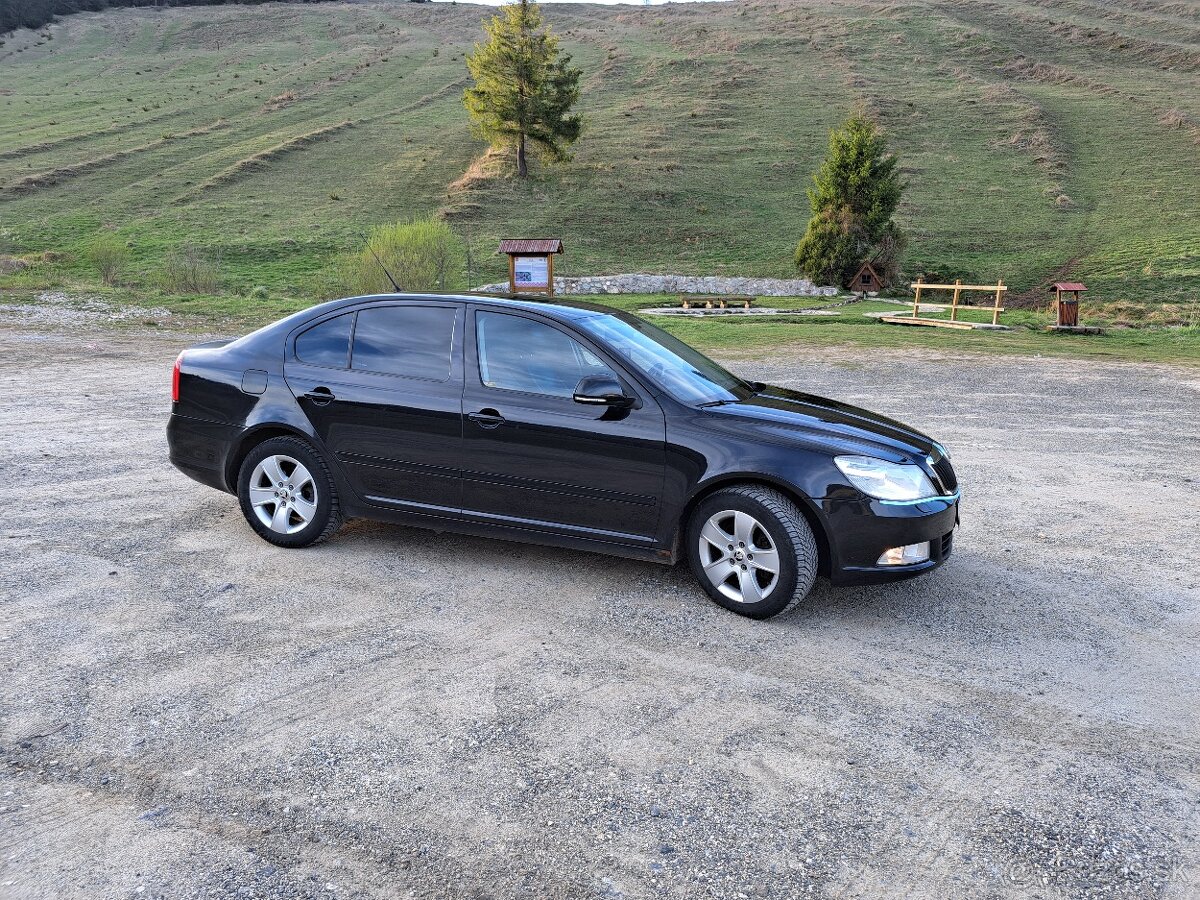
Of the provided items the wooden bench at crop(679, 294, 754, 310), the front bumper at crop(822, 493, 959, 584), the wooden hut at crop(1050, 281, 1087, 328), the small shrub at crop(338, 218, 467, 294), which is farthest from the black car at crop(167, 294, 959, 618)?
the wooden bench at crop(679, 294, 754, 310)

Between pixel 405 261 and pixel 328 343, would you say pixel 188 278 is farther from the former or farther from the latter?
pixel 328 343

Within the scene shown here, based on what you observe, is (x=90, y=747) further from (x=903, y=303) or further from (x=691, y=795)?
(x=903, y=303)

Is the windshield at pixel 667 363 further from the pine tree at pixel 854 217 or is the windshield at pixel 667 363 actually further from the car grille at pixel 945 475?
the pine tree at pixel 854 217

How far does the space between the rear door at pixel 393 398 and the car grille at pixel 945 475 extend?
265cm

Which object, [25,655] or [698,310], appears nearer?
[25,655]

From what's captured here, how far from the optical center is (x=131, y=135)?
63.8 metres

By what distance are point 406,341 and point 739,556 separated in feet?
7.78

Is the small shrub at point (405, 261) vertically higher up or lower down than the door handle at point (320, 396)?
higher up

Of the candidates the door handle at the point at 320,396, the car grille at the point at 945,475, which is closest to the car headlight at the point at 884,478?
the car grille at the point at 945,475

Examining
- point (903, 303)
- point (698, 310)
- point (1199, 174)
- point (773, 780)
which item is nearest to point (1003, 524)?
point (773, 780)

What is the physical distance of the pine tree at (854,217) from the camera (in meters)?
38.1

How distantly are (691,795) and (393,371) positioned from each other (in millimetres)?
3232

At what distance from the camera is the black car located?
458cm

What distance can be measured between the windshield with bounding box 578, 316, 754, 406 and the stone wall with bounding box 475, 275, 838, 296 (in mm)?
30598
